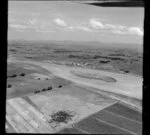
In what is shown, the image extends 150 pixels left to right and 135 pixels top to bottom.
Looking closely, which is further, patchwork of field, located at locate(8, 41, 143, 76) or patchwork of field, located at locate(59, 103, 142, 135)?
patchwork of field, located at locate(8, 41, 143, 76)

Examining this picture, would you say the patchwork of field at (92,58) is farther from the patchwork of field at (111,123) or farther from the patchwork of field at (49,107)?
the patchwork of field at (49,107)

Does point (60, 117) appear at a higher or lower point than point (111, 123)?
higher

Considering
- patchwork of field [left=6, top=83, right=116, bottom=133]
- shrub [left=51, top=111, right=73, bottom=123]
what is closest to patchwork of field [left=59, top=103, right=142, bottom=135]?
patchwork of field [left=6, top=83, right=116, bottom=133]

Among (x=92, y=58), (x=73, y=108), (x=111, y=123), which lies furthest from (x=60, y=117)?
(x=92, y=58)

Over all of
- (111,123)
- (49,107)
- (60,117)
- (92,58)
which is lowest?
(111,123)

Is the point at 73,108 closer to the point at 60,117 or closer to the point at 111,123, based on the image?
the point at 60,117

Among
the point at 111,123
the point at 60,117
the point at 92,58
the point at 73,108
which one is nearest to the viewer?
the point at 111,123

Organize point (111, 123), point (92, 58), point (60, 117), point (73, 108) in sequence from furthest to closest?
point (92, 58) < point (73, 108) < point (60, 117) < point (111, 123)

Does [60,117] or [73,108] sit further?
[73,108]

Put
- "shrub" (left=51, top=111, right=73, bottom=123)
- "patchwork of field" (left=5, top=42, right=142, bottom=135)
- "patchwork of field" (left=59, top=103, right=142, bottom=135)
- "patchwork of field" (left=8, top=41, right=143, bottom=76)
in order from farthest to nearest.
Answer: "patchwork of field" (left=8, top=41, right=143, bottom=76), "shrub" (left=51, top=111, right=73, bottom=123), "patchwork of field" (left=5, top=42, right=142, bottom=135), "patchwork of field" (left=59, top=103, right=142, bottom=135)

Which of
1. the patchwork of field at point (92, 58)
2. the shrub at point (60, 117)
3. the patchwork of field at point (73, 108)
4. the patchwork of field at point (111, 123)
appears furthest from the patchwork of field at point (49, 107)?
the patchwork of field at point (92, 58)

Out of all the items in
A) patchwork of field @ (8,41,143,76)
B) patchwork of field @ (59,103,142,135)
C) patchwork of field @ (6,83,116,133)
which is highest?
patchwork of field @ (8,41,143,76)

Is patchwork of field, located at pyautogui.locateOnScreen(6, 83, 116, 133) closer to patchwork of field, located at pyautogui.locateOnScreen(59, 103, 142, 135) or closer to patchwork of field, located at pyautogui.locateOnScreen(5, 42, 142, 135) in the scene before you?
patchwork of field, located at pyautogui.locateOnScreen(5, 42, 142, 135)
